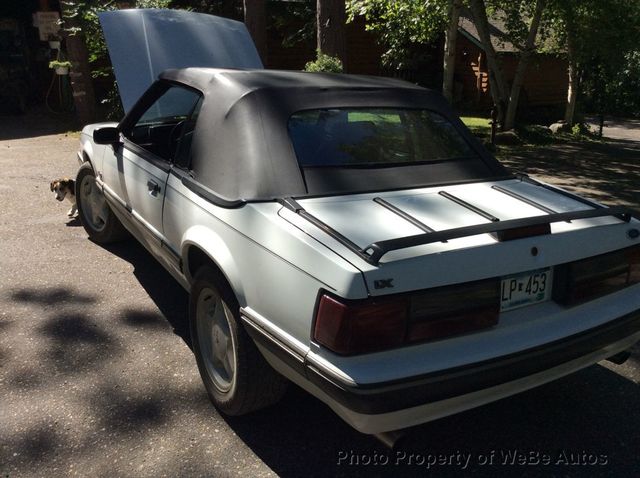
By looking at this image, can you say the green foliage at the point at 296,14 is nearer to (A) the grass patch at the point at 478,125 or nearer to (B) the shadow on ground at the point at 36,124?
(A) the grass patch at the point at 478,125

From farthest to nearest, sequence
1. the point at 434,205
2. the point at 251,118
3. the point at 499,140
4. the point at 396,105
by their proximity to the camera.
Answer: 1. the point at 499,140
2. the point at 396,105
3. the point at 251,118
4. the point at 434,205

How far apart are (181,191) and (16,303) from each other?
6.48ft

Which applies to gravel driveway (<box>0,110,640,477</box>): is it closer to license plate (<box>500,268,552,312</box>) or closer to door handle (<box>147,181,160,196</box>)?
license plate (<box>500,268,552,312</box>)

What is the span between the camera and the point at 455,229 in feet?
8.00

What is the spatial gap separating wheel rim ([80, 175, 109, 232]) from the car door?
3.61 feet

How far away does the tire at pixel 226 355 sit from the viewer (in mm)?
2896

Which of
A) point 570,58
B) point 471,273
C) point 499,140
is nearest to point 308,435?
point 471,273

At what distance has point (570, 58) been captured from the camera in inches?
621

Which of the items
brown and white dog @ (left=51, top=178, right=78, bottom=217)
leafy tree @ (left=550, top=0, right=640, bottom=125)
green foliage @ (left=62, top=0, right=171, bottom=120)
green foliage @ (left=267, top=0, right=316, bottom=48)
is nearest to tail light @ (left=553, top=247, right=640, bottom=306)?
brown and white dog @ (left=51, top=178, right=78, bottom=217)

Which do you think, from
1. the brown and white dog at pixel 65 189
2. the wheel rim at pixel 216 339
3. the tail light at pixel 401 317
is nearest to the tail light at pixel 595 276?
the tail light at pixel 401 317

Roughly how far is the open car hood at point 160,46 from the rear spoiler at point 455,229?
17.1 feet

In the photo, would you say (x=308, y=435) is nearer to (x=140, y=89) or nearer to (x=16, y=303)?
(x=16, y=303)

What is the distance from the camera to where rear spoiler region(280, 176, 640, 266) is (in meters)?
2.31

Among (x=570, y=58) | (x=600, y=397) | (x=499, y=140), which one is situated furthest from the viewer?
(x=570, y=58)
